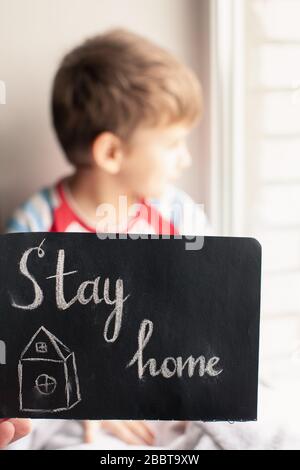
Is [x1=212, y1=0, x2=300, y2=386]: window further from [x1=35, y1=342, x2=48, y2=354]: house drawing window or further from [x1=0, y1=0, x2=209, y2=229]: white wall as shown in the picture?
[x1=35, y1=342, x2=48, y2=354]: house drawing window

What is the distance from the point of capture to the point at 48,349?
37 centimetres

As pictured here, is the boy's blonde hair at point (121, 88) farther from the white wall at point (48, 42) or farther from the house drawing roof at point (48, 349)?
the house drawing roof at point (48, 349)

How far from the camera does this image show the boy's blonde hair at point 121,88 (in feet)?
1.39

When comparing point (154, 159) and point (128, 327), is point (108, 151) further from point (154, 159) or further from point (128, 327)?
point (128, 327)

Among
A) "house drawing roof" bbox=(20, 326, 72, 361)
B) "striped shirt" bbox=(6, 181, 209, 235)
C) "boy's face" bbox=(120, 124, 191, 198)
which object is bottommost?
"house drawing roof" bbox=(20, 326, 72, 361)

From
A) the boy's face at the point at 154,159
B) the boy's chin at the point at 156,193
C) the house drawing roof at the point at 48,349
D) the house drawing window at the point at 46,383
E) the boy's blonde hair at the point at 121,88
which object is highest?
the boy's blonde hair at the point at 121,88

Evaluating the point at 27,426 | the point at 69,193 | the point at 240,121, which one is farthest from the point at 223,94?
the point at 27,426

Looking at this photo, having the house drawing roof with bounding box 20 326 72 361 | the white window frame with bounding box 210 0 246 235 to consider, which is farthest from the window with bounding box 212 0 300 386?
the house drawing roof with bounding box 20 326 72 361

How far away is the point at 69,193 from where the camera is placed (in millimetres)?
467

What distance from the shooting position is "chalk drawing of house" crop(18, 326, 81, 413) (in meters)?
0.37

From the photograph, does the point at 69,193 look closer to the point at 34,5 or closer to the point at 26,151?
the point at 26,151

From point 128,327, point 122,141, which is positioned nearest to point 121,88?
point 122,141

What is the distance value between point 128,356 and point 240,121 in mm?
215

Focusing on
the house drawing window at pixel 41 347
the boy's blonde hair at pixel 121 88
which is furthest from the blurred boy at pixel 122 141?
the house drawing window at pixel 41 347
